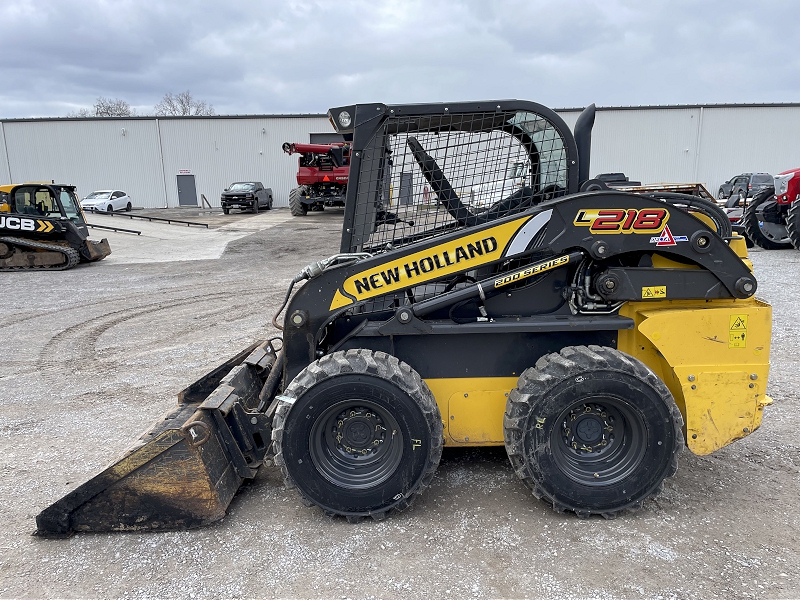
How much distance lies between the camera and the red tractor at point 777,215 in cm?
1366

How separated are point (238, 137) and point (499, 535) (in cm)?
3909

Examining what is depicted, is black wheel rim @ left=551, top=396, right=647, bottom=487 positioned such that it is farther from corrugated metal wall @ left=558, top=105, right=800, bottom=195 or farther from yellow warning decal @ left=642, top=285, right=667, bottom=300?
corrugated metal wall @ left=558, top=105, right=800, bottom=195

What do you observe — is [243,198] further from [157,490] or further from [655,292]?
[655,292]

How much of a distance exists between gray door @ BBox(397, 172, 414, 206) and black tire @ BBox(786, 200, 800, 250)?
1312cm

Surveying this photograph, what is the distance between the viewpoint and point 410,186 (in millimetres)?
3908

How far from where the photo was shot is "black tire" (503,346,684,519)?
3348 mm

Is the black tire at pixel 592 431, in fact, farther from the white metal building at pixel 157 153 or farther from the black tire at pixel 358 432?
the white metal building at pixel 157 153

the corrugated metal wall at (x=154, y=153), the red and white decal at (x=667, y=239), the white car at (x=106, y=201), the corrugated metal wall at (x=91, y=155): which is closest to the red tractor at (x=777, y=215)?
the red and white decal at (x=667, y=239)

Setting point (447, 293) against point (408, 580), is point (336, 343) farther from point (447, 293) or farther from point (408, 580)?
point (408, 580)

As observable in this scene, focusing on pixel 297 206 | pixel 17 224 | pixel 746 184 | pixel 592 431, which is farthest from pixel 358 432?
pixel 746 184

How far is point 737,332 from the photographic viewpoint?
3523mm

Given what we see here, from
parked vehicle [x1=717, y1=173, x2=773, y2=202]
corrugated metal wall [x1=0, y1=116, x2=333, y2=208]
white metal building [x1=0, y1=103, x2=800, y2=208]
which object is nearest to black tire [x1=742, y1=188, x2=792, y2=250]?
parked vehicle [x1=717, y1=173, x2=773, y2=202]

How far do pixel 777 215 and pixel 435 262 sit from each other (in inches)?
581

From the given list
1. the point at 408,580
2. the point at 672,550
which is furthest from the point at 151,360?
the point at 672,550
